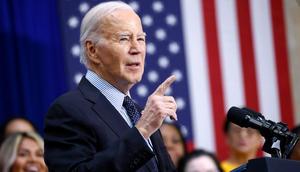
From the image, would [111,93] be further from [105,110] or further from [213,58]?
[213,58]

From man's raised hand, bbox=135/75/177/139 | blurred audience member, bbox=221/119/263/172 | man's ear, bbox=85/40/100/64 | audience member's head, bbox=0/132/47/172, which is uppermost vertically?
man's ear, bbox=85/40/100/64

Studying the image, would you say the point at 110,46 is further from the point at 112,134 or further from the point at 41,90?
the point at 41,90

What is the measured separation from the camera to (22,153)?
5.48m

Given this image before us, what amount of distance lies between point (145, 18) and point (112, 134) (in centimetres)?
406

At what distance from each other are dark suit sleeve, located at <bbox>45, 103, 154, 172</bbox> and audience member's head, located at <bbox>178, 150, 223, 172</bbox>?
7.38 feet

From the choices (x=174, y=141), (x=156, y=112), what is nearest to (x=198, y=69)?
(x=174, y=141)

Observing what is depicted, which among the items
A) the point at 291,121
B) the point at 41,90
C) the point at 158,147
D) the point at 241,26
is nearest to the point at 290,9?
the point at 241,26

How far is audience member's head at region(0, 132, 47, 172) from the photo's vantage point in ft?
17.7

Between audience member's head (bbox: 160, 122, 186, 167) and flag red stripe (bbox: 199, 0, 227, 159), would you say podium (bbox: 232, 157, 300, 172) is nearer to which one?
audience member's head (bbox: 160, 122, 186, 167)

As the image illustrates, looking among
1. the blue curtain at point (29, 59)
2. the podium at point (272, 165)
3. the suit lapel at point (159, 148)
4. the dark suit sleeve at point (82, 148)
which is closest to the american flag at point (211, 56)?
the blue curtain at point (29, 59)

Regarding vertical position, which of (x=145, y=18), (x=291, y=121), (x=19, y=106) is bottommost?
(x=291, y=121)

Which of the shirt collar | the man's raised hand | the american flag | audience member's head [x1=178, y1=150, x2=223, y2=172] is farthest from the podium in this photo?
the american flag

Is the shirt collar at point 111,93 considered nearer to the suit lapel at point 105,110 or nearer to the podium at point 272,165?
the suit lapel at point 105,110

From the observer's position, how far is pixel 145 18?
738 centimetres
